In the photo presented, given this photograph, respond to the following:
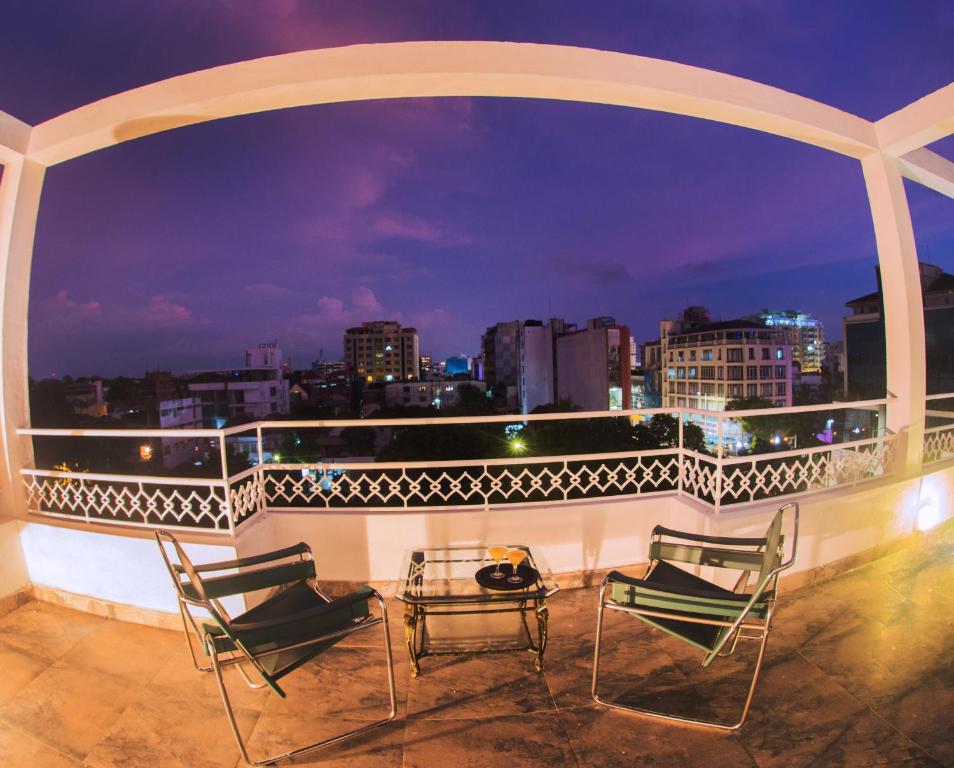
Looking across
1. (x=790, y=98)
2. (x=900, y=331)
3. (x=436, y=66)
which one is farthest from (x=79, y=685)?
(x=900, y=331)

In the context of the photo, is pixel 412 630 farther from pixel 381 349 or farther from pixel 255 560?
pixel 381 349

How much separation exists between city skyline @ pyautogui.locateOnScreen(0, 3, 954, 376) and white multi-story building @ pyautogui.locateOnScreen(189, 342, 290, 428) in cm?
311

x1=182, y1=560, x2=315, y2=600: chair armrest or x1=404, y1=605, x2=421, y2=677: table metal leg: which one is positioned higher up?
x1=182, y1=560, x2=315, y2=600: chair armrest

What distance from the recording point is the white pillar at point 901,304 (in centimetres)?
369

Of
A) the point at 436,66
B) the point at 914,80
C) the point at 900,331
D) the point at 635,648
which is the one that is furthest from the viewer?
the point at 914,80

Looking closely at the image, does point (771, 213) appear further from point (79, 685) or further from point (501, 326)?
point (79, 685)

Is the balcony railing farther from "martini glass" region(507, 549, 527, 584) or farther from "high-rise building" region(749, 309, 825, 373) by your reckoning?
"high-rise building" region(749, 309, 825, 373)

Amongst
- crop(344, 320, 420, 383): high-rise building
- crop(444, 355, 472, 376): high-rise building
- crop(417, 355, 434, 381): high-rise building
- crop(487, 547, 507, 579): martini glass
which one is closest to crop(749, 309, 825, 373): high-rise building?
crop(444, 355, 472, 376): high-rise building

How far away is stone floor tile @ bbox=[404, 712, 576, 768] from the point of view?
5.75 feet

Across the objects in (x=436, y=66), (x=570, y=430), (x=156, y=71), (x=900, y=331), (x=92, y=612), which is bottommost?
(x=570, y=430)

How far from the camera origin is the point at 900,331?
377cm

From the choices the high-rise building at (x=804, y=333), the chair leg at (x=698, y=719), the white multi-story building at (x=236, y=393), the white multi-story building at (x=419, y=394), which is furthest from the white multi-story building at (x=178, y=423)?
the high-rise building at (x=804, y=333)

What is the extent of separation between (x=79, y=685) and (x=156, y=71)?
5.85 m

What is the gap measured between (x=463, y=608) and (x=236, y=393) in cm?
5769
